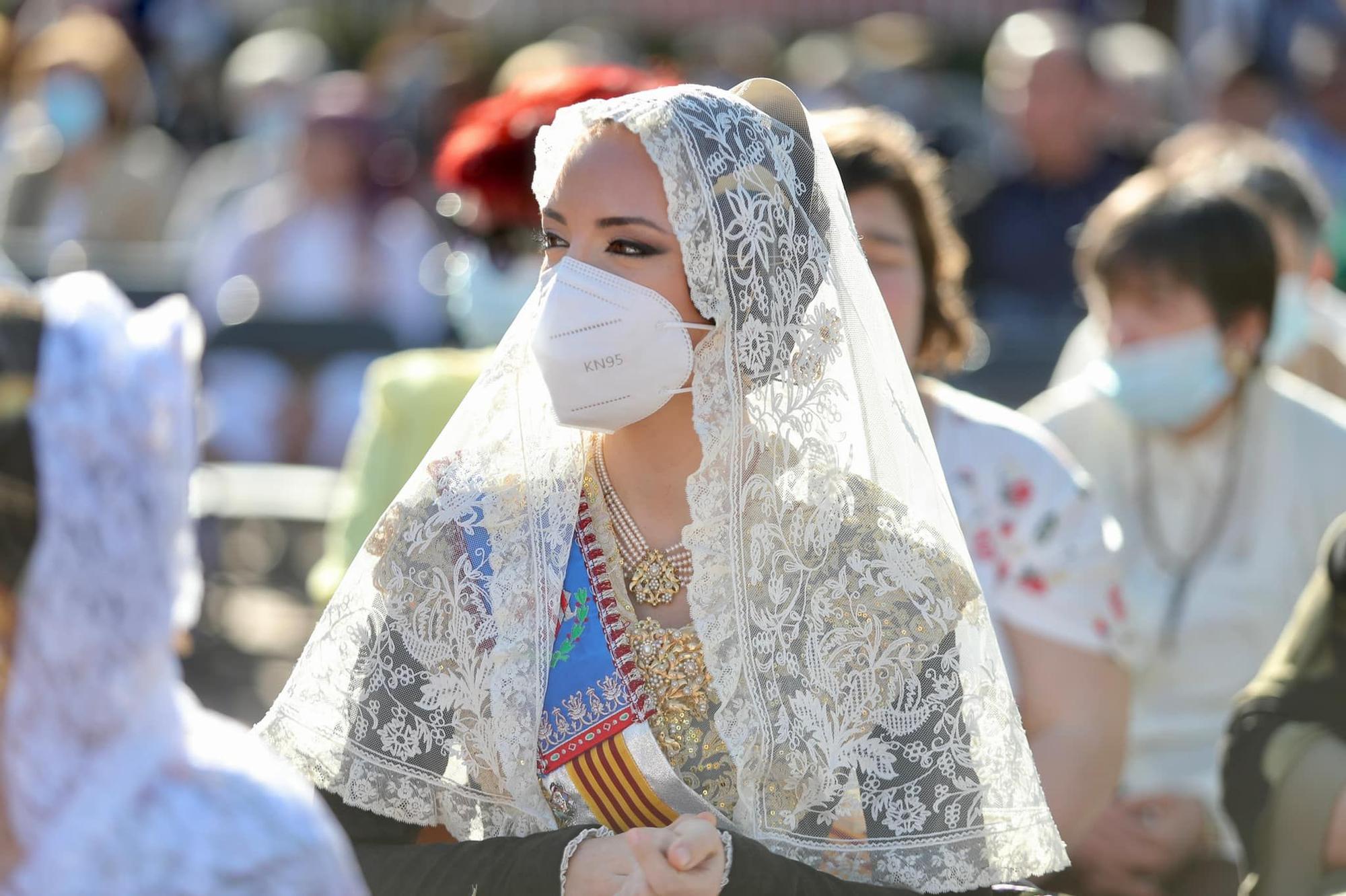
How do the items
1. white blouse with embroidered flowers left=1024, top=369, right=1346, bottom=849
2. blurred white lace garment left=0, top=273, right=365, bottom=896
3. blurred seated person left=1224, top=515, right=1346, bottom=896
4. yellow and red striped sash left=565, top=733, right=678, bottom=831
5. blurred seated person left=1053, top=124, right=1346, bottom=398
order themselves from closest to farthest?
1. blurred white lace garment left=0, top=273, right=365, bottom=896
2. yellow and red striped sash left=565, top=733, right=678, bottom=831
3. blurred seated person left=1224, top=515, right=1346, bottom=896
4. white blouse with embroidered flowers left=1024, top=369, right=1346, bottom=849
5. blurred seated person left=1053, top=124, right=1346, bottom=398

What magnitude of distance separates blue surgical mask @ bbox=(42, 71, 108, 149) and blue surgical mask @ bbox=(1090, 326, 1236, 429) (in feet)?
17.9

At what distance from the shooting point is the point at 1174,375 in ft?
13.6

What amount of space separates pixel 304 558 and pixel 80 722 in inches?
256

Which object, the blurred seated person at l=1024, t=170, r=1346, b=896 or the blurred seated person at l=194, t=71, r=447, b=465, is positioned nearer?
the blurred seated person at l=1024, t=170, r=1346, b=896

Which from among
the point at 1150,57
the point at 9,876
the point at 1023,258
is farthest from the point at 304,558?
the point at 9,876

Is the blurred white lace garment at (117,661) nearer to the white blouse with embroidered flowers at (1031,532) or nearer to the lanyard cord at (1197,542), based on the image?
the white blouse with embroidered flowers at (1031,532)

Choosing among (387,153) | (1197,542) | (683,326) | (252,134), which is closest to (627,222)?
(683,326)

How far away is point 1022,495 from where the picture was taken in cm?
342

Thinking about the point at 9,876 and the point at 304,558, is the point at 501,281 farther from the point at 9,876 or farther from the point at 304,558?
the point at 304,558

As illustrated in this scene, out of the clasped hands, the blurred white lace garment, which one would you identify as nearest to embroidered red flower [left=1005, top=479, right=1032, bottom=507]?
the clasped hands

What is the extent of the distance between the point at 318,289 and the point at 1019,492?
4631 millimetres

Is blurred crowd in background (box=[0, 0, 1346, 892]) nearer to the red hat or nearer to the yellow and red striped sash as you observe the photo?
the red hat

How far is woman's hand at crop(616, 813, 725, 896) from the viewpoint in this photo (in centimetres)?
222

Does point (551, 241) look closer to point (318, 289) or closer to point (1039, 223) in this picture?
point (1039, 223)
